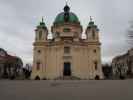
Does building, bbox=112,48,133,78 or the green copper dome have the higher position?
the green copper dome

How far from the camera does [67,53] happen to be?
2024 inches

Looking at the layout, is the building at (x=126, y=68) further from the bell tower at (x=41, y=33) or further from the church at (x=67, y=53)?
the bell tower at (x=41, y=33)

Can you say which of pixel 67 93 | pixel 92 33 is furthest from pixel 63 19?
pixel 67 93

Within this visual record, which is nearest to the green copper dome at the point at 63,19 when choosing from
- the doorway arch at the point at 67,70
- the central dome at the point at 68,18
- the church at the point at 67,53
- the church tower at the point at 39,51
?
the central dome at the point at 68,18

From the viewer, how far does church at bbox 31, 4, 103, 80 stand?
50719 millimetres

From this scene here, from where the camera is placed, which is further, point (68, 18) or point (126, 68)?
point (126, 68)

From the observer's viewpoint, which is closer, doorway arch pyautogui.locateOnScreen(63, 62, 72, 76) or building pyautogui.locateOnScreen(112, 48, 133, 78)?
doorway arch pyautogui.locateOnScreen(63, 62, 72, 76)

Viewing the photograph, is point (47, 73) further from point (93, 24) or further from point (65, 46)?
point (93, 24)

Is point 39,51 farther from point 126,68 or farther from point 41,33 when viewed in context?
point 126,68

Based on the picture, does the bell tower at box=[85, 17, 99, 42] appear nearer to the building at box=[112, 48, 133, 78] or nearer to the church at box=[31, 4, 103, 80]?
the church at box=[31, 4, 103, 80]

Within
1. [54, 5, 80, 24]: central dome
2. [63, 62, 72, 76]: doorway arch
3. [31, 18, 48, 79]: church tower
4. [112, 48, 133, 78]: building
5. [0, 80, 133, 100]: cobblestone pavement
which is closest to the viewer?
[0, 80, 133, 100]: cobblestone pavement

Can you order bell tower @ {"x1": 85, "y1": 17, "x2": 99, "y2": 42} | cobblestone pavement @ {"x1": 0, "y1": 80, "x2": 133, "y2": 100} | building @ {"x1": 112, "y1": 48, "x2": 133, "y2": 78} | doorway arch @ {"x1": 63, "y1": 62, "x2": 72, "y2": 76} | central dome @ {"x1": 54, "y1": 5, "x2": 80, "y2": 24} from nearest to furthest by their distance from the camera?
cobblestone pavement @ {"x1": 0, "y1": 80, "x2": 133, "y2": 100}
doorway arch @ {"x1": 63, "y1": 62, "x2": 72, "y2": 76}
bell tower @ {"x1": 85, "y1": 17, "x2": 99, "y2": 42}
central dome @ {"x1": 54, "y1": 5, "x2": 80, "y2": 24}
building @ {"x1": 112, "y1": 48, "x2": 133, "y2": 78}

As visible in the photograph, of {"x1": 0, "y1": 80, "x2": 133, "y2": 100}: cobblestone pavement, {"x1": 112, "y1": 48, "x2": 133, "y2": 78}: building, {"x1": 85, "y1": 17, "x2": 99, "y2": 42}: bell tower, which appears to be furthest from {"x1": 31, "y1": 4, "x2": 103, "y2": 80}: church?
{"x1": 0, "y1": 80, "x2": 133, "y2": 100}: cobblestone pavement

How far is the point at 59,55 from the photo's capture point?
51.1m
